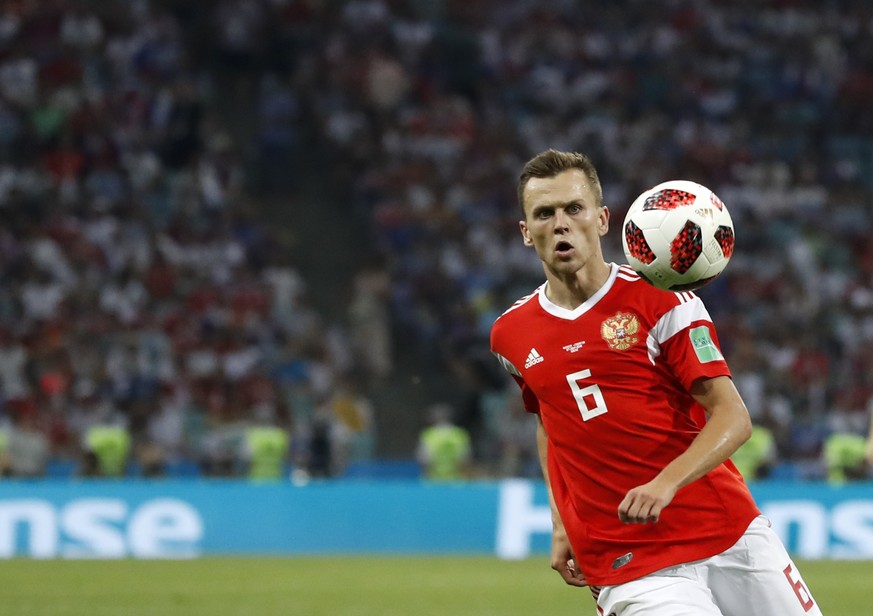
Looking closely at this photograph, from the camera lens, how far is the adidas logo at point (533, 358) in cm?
482

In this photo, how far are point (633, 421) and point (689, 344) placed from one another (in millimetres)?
297

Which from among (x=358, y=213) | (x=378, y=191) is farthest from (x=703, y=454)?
(x=358, y=213)

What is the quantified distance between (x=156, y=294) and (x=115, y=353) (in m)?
1.33

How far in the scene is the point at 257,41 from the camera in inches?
957

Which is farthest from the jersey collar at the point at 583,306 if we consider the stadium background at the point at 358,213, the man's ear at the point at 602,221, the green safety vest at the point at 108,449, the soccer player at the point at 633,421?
the green safety vest at the point at 108,449

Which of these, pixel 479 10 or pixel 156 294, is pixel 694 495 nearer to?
pixel 156 294

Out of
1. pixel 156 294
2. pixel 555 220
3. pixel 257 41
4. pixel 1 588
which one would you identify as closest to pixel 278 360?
pixel 156 294

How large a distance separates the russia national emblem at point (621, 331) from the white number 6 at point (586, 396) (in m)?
0.12

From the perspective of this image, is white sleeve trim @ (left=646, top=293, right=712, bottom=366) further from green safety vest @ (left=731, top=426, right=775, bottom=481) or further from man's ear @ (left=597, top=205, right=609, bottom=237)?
green safety vest @ (left=731, top=426, right=775, bottom=481)

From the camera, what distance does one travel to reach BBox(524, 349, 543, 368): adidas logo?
190 inches

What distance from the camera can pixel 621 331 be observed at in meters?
4.67

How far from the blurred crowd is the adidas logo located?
542 inches

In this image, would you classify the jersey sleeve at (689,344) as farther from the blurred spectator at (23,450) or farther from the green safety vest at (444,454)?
the green safety vest at (444,454)

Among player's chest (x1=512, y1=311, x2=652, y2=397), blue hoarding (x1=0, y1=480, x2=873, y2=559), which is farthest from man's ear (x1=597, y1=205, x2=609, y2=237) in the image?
blue hoarding (x1=0, y1=480, x2=873, y2=559)
